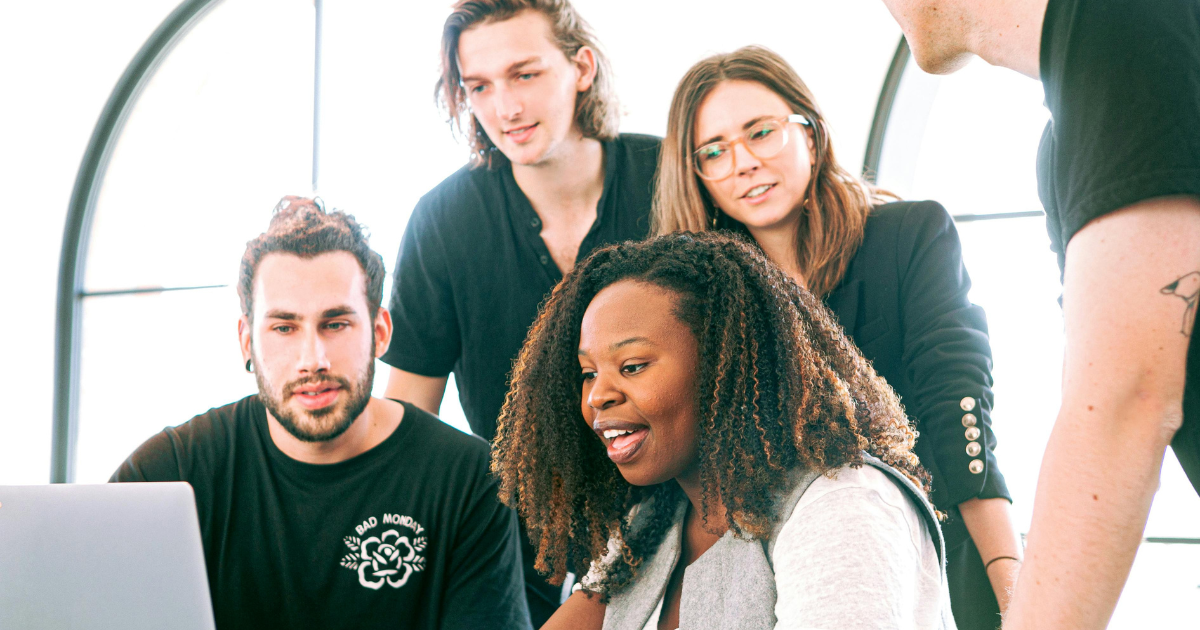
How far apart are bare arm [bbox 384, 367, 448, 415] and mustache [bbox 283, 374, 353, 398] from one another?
0.39 metres

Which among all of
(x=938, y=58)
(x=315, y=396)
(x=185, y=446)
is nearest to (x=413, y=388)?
(x=315, y=396)

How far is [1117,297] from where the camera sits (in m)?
0.76

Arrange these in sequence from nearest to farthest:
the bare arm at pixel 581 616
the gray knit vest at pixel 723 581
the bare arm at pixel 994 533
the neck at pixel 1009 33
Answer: the neck at pixel 1009 33, the gray knit vest at pixel 723 581, the bare arm at pixel 581 616, the bare arm at pixel 994 533

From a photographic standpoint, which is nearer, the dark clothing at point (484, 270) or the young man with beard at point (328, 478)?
the young man with beard at point (328, 478)

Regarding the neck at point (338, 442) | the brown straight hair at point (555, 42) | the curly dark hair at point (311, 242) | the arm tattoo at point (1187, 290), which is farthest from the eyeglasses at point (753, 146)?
the arm tattoo at point (1187, 290)

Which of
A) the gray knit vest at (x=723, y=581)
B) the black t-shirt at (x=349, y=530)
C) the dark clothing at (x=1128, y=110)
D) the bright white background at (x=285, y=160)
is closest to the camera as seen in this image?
the dark clothing at (x=1128, y=110)

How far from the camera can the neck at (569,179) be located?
2135 millimetres

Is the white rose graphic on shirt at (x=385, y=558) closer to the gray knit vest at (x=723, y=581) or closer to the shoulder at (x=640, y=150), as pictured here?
the gray knit vest at (x=723, y=581)

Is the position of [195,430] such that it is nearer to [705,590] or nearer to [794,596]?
[705,590]

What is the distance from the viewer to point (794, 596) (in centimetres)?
105

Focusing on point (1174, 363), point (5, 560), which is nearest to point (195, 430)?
point (5, 560)

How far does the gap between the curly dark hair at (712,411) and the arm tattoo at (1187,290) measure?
0.45 metres

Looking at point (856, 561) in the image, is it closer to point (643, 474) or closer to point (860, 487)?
point (860, 487)

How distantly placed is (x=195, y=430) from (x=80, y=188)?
146 inches
